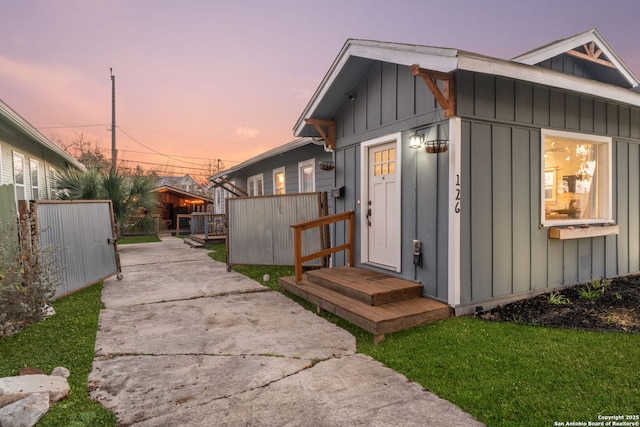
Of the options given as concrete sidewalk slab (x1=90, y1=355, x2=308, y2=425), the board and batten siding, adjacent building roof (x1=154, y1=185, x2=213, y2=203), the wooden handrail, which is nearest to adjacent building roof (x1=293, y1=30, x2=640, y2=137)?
the board and batten siding

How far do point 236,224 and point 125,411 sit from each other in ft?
16.2

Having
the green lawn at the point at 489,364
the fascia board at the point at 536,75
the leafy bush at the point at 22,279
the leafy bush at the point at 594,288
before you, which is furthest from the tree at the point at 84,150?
the leafy bush at the point at 594,288

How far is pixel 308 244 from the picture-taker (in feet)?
21.1

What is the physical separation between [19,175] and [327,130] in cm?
832

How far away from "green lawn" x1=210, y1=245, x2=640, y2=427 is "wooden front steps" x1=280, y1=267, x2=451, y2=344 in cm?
13

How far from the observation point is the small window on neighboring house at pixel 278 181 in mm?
10734

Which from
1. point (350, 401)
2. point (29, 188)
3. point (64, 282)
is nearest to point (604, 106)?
point (350, 401)

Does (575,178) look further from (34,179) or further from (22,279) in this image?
(34,179)

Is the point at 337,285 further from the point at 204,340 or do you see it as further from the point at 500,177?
the point at 500,177

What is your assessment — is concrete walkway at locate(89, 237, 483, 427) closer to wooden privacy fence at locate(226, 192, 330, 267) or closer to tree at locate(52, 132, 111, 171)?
wooden privacy fence at locate(226, 192, 330, 267)

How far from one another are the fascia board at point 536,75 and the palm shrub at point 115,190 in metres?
10.0

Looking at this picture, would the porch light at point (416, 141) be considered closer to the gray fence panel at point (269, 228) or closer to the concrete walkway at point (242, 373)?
the concrete walkway at point (242, 373)

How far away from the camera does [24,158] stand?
916 centimetres

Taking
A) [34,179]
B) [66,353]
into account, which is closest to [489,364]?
[66,353]
